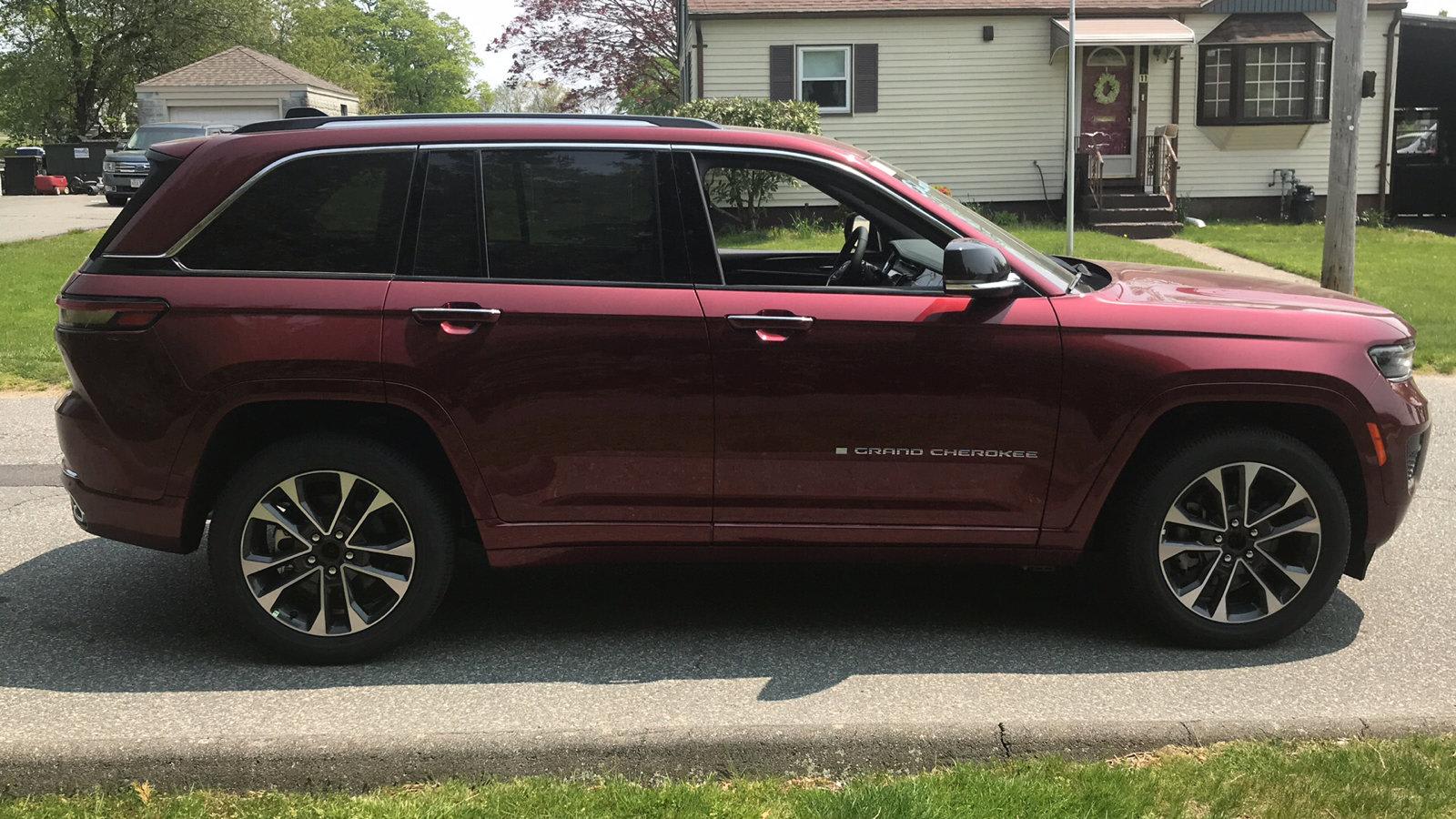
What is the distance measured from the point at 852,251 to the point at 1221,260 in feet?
44.9

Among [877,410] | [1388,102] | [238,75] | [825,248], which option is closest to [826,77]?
[1388,102]

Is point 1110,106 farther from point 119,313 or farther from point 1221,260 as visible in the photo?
point 119,313

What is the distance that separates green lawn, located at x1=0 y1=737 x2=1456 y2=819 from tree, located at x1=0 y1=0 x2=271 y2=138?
5447 cm

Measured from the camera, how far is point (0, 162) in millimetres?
45344

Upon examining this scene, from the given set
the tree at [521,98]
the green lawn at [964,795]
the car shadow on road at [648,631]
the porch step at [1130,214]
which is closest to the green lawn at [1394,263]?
the porch step at [1130,214]

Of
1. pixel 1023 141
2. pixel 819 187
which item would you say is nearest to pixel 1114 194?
pixel 1023 141

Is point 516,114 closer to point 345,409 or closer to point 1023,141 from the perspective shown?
point 345,409

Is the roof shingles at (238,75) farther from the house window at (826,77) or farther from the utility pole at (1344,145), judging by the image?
the utility pole at (1344,145)

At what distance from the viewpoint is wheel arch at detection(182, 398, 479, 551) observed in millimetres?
4375

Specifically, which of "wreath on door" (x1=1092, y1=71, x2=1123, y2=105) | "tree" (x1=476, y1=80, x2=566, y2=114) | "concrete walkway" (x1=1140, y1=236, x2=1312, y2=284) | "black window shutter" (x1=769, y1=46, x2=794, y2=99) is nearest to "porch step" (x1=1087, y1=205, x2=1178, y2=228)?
"concrete walkway" (x1=1140, y1=236, x2=1312, y2=284)

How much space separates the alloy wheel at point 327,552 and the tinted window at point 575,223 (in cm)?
92

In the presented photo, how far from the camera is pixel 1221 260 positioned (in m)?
17.2

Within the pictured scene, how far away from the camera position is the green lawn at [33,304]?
10.2 meters

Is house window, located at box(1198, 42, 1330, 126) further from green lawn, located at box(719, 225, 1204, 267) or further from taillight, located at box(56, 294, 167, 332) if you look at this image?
taillight, located at box(56, 294, 167, 332)
